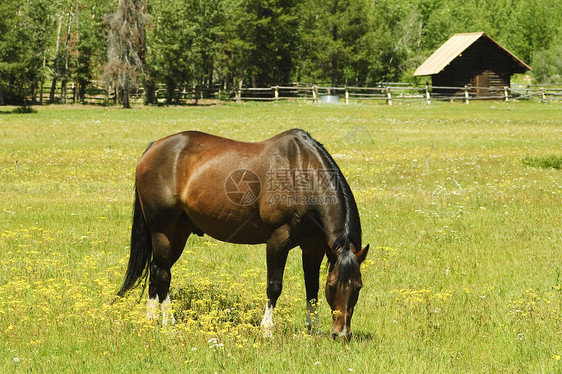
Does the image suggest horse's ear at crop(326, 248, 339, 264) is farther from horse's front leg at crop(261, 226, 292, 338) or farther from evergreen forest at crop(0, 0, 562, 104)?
evergreen forest at crop(0, 0, 562, 104)

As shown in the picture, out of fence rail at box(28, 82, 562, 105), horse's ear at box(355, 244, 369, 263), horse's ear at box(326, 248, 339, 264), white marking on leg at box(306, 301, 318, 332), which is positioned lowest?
white marking on leg at box(306, 301, 318, 332)

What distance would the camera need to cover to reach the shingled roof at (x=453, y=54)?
62312mm

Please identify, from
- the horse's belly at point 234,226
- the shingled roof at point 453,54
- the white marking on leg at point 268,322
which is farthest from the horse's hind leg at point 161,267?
the shingled roof at point 453,54

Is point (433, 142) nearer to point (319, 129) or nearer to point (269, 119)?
point (319, 129)

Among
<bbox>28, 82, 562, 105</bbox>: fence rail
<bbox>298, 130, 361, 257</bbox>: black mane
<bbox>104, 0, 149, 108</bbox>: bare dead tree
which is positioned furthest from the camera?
<bbox>28, 82, 562, 105</bbox>: fence rail

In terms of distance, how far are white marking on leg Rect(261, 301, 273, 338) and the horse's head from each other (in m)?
0.80

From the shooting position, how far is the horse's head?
594cm

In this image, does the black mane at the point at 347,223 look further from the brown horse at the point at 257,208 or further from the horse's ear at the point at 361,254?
the horse's ear at the point at 361,254

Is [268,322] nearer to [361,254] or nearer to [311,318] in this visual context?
[311,318]

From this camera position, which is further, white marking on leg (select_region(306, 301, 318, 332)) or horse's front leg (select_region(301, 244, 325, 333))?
horse's front leg (select_region(301, 244, 325, 333))

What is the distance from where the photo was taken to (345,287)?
595 cm

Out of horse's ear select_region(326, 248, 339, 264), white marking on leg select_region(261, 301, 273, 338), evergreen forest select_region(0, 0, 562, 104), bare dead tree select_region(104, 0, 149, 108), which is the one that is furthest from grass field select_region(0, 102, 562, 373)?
evergreen forest select_region(0, 0, 562, 104)

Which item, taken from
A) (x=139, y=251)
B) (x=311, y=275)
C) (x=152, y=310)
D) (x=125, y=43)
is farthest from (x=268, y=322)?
(x=125, y=43)

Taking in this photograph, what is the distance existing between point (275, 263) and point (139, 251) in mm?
2077
